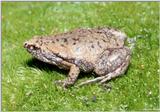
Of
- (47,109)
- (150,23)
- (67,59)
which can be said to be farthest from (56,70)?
(150,23)

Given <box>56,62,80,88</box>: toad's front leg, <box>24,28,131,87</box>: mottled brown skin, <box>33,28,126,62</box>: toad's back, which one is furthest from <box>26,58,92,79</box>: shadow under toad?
<box>33,28,126,62</box>: toad's back

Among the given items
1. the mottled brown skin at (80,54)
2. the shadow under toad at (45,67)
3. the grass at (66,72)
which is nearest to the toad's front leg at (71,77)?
the mottled brown skin at (80,54)

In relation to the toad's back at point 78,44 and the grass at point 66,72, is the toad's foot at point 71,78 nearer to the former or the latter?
the grass at point 66,72

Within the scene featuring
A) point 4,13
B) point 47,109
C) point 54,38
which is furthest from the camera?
point 4,13

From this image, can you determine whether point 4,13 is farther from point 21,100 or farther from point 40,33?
point 21,100

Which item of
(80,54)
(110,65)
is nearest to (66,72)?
(80,54)

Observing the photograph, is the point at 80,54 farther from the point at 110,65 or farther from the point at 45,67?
the point at 45,67
